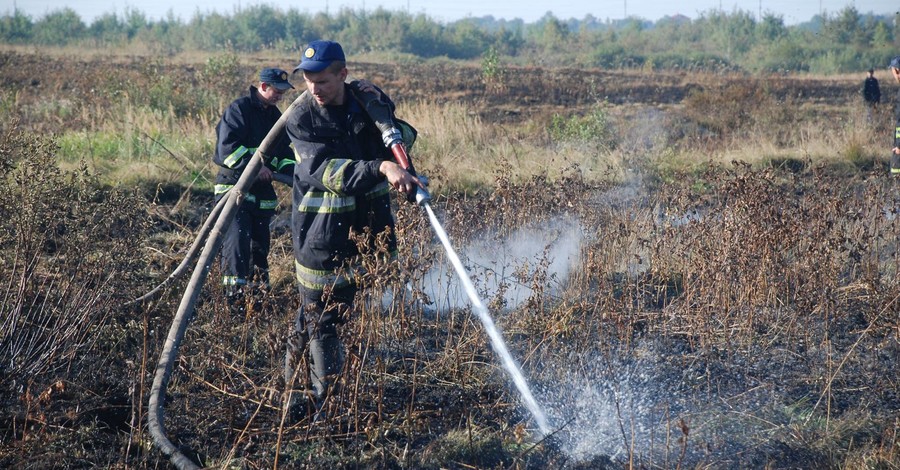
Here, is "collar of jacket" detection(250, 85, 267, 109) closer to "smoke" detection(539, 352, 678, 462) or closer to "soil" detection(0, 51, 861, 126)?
"smoke" detection(539, 352, 678, 462)

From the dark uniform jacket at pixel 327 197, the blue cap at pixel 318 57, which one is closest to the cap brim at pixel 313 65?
the blue cap at pixel 318 57

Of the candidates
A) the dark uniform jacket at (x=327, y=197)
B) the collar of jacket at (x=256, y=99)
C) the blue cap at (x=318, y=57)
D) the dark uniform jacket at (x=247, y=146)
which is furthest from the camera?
the collar of jacket at (x=256, y=99)

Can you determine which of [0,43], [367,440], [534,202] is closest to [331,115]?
[367,440]

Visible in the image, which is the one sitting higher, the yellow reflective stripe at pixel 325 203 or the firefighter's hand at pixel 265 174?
the yellow reflective stripe at pixel 325 203

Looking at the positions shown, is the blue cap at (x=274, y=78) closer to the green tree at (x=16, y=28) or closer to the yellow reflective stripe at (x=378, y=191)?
the yellow reflective stripe at (x=378, y=191)

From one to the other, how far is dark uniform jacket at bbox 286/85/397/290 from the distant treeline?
29830 millimetres

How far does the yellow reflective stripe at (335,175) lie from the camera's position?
3477mm

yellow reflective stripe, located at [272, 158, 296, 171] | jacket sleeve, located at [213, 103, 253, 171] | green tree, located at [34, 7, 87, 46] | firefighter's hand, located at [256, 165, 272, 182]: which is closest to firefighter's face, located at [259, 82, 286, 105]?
jacket sleeve, located at [213, 103, 253, 171]

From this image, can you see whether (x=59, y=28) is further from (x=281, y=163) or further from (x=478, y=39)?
(x=281, y=163)

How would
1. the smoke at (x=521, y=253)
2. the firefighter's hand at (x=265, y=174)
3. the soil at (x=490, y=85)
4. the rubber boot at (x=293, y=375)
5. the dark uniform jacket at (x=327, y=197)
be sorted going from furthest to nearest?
the soil at (x=490, y=85) → the smoke at (x=521, y=253) → the firefighter's hand at (x=265, y=174) → the dark uniform jacket at (x=327, y=197) → the rubber boot at (x=293, y=375)

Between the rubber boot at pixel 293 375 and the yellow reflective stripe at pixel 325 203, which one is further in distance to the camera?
the yellow reflective stripe at pixel 325 203

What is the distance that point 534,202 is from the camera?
622cm

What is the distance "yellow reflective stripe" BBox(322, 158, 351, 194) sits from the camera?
348 cm

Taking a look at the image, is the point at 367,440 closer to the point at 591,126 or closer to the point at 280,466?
the point at 280,466
